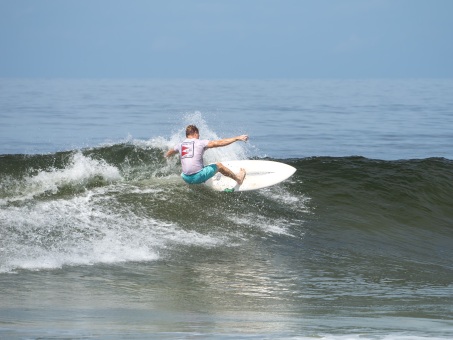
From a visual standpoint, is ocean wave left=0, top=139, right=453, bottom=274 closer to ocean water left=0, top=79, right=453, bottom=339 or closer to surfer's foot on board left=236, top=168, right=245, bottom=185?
ocean water left=0, top=79, right=453, bottom=339

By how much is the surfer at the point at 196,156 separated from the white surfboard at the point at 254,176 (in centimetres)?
50

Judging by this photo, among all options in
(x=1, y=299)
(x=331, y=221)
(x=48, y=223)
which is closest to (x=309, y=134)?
(x=331, y=221)

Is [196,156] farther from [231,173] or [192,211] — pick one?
[192,211]

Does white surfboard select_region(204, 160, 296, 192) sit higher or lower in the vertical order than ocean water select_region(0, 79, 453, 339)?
higher

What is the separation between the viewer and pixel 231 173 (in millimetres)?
13359

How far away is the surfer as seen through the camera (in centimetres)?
1286

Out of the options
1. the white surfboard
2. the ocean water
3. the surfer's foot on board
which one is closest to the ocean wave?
the ocean water

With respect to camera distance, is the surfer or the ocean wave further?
the surfer

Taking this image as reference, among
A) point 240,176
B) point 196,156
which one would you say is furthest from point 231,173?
point 196,156

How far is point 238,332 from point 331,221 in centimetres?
733

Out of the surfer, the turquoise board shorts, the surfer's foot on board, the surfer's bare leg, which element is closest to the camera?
the surfer

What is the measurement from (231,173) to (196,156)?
79cm

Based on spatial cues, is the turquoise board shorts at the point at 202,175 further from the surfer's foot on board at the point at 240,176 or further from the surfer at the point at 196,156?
the surfer's foot on board at the point at 240,176

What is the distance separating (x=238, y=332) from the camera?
6449 mm
